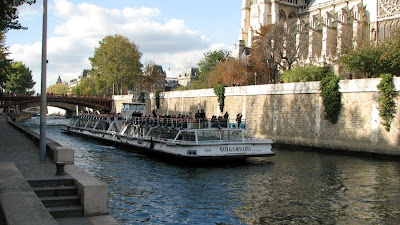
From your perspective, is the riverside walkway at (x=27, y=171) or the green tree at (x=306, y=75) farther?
the green tree at (x=306, y=75)

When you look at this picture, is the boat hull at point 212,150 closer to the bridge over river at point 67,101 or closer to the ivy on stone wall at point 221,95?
the ivy on stone wall at point 221,95

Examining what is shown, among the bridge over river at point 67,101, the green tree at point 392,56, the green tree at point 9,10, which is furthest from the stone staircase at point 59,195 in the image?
the bridge over river at point 67,101

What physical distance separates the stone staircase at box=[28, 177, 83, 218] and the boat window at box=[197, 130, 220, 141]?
1191 cm

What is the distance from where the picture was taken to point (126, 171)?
1844 cm

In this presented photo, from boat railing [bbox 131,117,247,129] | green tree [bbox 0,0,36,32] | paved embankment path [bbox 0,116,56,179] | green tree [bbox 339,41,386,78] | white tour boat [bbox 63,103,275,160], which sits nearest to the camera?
paved embankment path [bbox 0,116,56,179]

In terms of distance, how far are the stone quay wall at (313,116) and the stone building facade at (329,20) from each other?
13931mm

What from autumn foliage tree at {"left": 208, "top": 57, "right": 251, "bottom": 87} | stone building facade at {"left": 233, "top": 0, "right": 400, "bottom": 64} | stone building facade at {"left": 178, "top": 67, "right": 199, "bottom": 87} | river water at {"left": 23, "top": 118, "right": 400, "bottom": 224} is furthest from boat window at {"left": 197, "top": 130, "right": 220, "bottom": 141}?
stone building facade at {"left": 178, "top": 67, "right": 199, "bottom": 87}

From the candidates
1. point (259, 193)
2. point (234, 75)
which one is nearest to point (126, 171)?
point (259, 193)

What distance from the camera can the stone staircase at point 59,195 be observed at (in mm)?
8062

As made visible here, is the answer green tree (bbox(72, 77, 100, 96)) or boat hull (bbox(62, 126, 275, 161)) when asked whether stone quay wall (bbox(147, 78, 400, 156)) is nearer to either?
boat hull (bbox(62, 126, 275, 161))

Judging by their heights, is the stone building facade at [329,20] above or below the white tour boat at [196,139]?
above

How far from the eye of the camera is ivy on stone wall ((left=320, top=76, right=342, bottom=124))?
91.3 feet

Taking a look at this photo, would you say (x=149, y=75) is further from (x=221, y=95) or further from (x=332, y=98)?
(x=332, y=98)

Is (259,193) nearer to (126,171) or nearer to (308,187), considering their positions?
(308,187)
